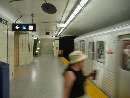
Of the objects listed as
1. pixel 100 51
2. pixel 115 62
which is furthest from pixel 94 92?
pixel 115 62

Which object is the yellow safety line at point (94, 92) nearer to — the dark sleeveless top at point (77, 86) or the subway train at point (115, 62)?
the subway train at point (115, 62)

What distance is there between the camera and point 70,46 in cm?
→ 2638

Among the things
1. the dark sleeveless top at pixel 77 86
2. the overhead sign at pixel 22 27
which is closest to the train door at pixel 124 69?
the dark sleeveless top at pixel 77 86

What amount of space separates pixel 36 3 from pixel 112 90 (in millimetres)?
5111

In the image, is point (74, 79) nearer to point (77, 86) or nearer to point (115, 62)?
point (77, 86)

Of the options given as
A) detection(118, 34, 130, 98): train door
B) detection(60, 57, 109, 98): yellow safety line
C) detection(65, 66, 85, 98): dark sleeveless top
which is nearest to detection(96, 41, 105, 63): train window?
detection(60, 57, 109, 98): yellow safety line

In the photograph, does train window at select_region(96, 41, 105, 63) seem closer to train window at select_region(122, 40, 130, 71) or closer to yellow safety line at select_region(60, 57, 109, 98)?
yellow safety line at select_region(60, 57, 109, 98)

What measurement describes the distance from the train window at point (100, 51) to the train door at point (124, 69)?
186cm

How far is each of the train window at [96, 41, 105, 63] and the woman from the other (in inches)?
189

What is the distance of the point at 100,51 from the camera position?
29.8 feet

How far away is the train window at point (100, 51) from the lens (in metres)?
8.45

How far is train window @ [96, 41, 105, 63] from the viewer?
27.7 ft

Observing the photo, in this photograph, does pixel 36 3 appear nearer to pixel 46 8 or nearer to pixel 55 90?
pixel 46 8

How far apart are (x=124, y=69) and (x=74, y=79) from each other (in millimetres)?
3029
